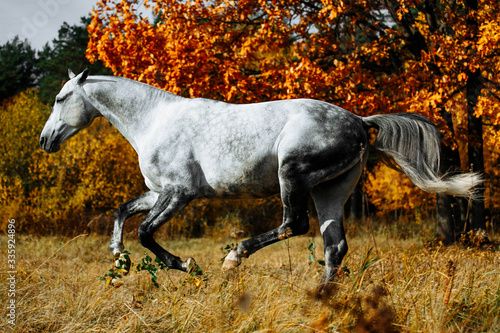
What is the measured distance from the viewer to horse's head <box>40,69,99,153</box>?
4.69 m

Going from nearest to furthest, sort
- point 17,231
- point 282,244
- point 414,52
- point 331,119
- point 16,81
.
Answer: point 331,119 → point 414,52 → point 282,244 → point 17,231 → point 16,81

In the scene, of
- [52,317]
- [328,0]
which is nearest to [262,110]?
[52,317]

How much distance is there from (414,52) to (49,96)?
21.2m

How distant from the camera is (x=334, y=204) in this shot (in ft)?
13.9

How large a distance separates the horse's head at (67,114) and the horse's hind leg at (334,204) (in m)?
2.50

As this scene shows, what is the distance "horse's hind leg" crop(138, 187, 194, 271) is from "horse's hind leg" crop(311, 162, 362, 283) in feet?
3.99

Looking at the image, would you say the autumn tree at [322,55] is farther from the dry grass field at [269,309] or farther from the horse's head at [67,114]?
the dry grass field at [269,309]

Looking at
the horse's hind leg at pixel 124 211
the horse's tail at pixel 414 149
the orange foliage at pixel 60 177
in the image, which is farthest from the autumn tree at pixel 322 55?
the orange foliage at pixel 60 177

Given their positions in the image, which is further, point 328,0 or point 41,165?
point 41,165

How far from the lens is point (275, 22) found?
313 inches

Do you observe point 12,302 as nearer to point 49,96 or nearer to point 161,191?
point 161,191

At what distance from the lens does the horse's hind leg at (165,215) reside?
410 centimetres

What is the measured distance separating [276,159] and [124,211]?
168 centimetres

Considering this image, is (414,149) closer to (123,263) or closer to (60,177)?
(123,263)
